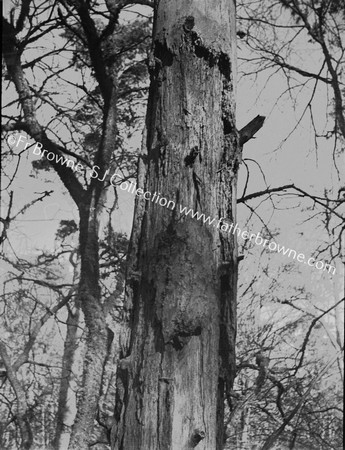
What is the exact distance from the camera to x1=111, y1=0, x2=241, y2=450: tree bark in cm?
85

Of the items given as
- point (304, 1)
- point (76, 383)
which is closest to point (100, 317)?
point (76, 383)

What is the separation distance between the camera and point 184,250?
0.90m

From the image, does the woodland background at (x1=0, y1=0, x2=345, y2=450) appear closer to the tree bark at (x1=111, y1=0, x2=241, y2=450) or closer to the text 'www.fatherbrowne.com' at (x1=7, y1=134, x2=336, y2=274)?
the text 'www.fatherbrowne.com' at (x1=7, y1=134, x2=336, y2=274)

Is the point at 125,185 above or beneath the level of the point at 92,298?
above

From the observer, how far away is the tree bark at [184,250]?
0.85 metres

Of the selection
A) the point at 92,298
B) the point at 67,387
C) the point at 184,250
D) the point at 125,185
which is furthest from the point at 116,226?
the point at 184,250

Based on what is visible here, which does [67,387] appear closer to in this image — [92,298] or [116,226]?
[92,298]

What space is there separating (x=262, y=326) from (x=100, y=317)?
2.21 feet

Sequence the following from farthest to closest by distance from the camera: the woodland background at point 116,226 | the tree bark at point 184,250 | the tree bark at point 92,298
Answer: the woodland background at point 116,226 → the tree bark at point 92,298 → the tree bark at point 184,250

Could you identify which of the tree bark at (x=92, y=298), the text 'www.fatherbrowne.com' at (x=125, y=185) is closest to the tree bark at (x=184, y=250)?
the text 'www.fatherbrowne.com' at (x=125, y=185)

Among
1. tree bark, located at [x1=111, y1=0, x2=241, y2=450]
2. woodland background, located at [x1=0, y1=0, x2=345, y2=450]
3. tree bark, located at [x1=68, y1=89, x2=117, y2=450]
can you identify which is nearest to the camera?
tree bark, located at [x1=111, y1=0, x2=241, y2=450]

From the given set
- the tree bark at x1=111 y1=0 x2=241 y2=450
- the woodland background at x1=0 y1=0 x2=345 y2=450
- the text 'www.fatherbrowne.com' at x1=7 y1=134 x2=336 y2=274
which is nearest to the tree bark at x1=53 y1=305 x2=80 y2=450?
the woodland background at x1=0 y1=0 x2=345 y2=450

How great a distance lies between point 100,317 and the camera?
6.52 ft

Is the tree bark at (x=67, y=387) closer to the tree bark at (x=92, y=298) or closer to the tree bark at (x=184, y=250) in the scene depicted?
the tree bark at (x=92, y=298)
